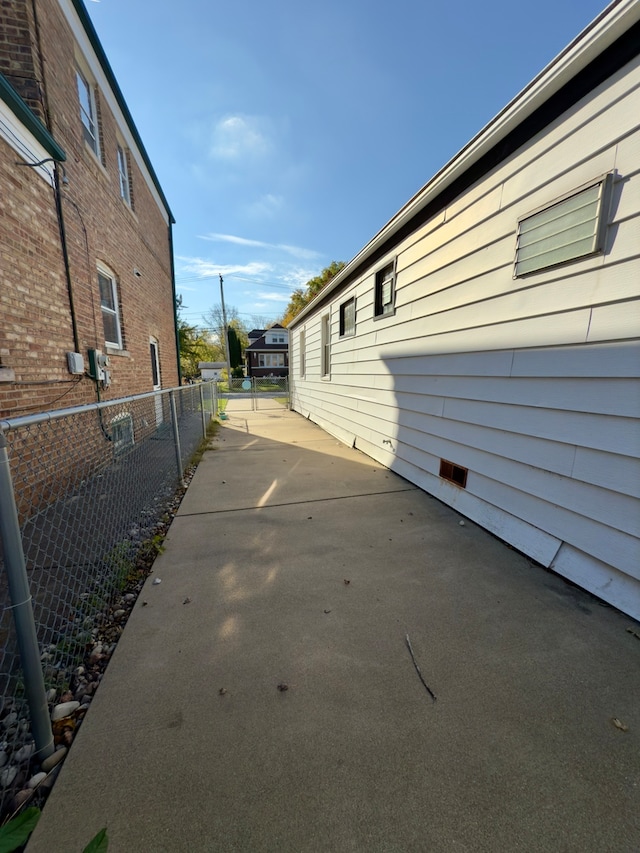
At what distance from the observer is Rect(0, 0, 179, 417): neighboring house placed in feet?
9.66

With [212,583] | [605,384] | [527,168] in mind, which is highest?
[527,168]

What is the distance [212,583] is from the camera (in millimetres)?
2170

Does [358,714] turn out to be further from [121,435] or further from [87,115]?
[87,115]

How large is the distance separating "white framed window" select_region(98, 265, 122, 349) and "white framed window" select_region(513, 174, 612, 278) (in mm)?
5340

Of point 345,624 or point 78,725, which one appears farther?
point 345,624

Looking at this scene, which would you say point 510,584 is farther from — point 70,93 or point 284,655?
point 70,93

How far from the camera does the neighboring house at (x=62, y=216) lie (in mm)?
2945

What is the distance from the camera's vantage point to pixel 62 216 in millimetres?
3689

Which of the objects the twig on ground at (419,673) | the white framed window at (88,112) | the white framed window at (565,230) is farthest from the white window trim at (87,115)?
the twig on ground at (419,673)

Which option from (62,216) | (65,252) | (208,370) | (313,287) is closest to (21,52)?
(62,216)

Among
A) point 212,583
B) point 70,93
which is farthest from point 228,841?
point 70,93

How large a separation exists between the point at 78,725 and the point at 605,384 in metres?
3.00

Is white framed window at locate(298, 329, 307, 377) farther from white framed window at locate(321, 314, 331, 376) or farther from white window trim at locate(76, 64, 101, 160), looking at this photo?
white window trim at locate(76, 64, 101, 160)

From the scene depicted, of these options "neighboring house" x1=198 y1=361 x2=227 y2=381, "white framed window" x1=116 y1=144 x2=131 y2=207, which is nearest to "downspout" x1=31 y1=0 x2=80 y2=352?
"white framed window" x1=116 y1=144 x2=131 y2=207
